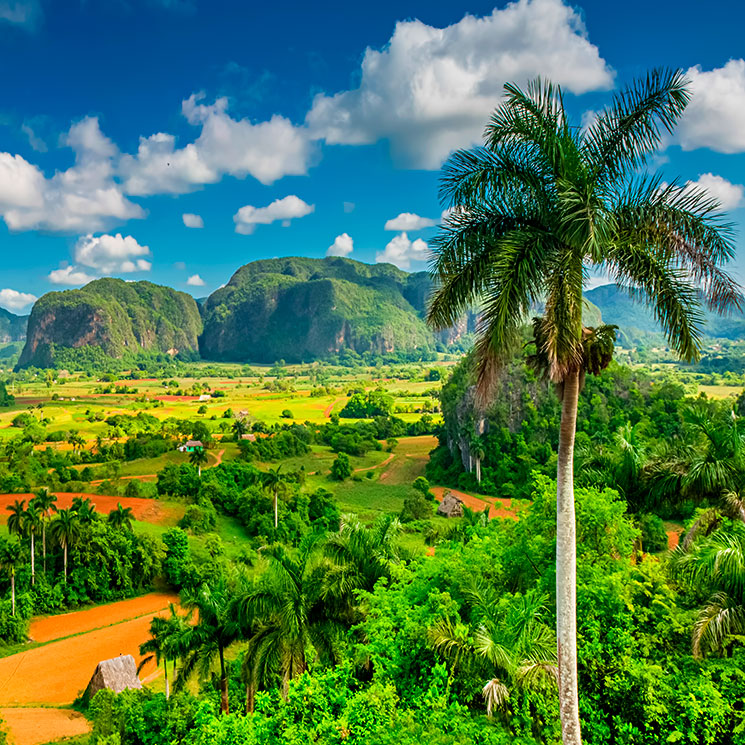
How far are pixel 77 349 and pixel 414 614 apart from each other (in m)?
218

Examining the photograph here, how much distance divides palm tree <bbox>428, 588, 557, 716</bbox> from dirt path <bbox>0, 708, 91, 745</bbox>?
14.1m

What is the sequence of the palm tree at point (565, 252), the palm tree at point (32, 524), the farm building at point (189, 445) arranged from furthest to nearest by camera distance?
the farm building at point (189, 445) < the palm tree at point (32, 524) < the palm tree at point (565, 252)

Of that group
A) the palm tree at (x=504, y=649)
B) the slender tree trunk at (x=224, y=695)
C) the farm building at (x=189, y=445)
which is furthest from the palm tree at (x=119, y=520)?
the farm building at (x=189, y=445)

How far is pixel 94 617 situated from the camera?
27188mm

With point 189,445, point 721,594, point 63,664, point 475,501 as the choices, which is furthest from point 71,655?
point 189,445

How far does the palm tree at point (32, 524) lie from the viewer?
85.0ft

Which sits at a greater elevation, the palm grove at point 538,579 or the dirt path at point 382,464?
the palm grove at point 538,579

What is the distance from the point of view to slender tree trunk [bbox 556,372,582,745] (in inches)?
274

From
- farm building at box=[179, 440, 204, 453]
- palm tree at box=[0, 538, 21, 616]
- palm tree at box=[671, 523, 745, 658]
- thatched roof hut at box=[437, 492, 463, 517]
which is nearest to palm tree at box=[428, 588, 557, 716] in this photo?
palm tree at box=[671, 523, 745, 658]

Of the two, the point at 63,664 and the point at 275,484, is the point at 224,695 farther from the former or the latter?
the point at 275,484

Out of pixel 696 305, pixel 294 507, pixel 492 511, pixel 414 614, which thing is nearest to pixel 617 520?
pixel 414 614

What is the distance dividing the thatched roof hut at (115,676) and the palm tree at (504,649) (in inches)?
555

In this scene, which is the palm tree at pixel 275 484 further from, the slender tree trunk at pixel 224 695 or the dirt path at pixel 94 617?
the slender tree trunk at pixel 224 695

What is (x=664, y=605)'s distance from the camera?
9.02 metres
